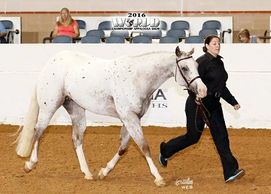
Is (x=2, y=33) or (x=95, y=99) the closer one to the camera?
(x=95, y=99)

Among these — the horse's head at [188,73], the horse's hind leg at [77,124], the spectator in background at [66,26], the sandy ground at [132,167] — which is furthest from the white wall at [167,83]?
the horse's head at [188,73]

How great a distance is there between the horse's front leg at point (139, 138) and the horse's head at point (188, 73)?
2.23 feet

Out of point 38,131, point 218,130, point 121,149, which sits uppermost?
point 218,130

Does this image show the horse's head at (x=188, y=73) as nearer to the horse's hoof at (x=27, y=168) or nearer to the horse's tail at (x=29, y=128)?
the horse's tail at (x=29, y=128)

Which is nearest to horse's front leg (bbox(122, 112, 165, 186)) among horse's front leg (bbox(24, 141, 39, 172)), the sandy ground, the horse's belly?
the sandy ground

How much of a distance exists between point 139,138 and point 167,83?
15.3 feet

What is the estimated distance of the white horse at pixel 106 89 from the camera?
7805 millimetres

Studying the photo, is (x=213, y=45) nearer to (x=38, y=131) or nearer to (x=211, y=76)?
(x=211, y=76)

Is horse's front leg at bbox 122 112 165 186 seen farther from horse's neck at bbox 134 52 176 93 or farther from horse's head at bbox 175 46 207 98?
horse's head at bbox 175 46 207 98

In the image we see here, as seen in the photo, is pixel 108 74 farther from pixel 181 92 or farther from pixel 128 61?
pixel 181 92

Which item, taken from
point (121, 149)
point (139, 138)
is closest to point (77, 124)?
point (121, 149)

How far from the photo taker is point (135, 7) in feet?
59.4

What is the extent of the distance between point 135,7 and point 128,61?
1018 centimetres

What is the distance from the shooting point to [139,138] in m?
7.82
